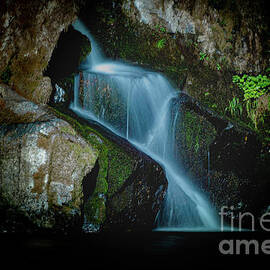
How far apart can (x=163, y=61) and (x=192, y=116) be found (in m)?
2.55

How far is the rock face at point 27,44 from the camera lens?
14.9 ft

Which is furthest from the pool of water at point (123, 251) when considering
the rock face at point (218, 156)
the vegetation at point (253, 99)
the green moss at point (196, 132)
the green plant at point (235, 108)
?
the vegetation at point (253, 99)

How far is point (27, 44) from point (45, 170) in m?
2.79

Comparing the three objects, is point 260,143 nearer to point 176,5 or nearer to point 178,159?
point 178,159

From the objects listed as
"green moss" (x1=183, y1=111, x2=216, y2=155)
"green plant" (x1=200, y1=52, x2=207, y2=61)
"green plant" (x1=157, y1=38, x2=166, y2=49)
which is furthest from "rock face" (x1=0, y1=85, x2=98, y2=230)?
"green plant" (x1=200, y1=52, x2=207, y2=61)

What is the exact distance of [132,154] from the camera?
3.76 meters

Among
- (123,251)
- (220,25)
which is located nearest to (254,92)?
(220,25)

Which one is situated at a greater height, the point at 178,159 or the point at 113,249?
the point at 178,159

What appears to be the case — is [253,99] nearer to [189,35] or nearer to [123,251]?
[189,35]

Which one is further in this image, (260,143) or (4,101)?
(260,143)

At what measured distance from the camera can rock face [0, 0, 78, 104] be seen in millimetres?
4547

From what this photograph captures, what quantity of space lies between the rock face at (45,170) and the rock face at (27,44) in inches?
54.7

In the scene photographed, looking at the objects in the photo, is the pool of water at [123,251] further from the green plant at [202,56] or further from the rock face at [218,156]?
the green plant at [202,56]

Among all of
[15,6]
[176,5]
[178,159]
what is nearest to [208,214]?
[178,159]
